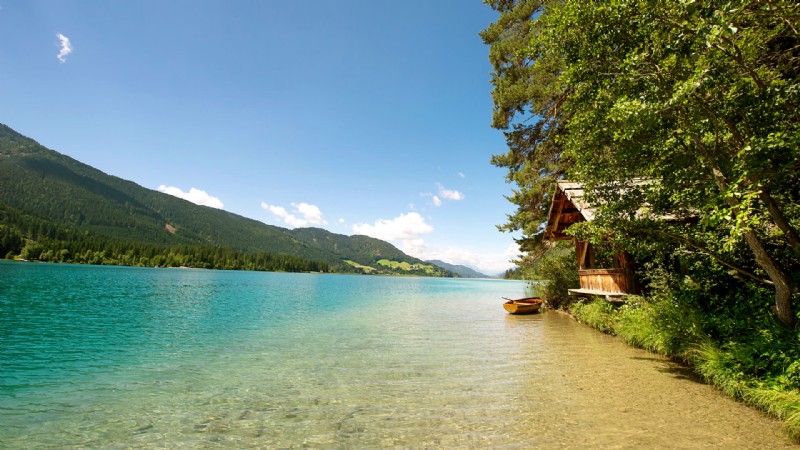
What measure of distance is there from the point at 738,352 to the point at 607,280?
8.99 metres

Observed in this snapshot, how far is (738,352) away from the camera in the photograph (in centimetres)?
824

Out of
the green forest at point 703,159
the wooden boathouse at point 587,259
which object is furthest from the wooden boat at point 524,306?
the green forest at point 703,159

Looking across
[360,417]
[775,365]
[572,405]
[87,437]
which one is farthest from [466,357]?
[87,437]

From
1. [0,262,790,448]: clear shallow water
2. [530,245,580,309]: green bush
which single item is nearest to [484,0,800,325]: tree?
[0,262,790,448]: clear shallow water

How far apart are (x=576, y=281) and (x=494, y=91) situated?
14010mm

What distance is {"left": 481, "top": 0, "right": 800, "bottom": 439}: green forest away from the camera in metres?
6.82

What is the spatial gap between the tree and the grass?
106cm

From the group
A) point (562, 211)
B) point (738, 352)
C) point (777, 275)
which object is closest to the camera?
point (777, 275)

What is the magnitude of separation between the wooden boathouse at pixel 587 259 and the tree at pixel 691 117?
3.48 meters

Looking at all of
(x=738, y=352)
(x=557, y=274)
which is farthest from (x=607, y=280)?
(x=557, y=274)

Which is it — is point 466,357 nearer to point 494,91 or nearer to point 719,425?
point 719,425

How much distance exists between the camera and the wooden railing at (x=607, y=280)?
1617cm

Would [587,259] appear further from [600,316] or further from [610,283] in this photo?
[610,283]

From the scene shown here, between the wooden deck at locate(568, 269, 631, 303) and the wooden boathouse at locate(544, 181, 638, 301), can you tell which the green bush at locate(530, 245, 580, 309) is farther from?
the wooden deck at locate(568, 269, 631, 303)
